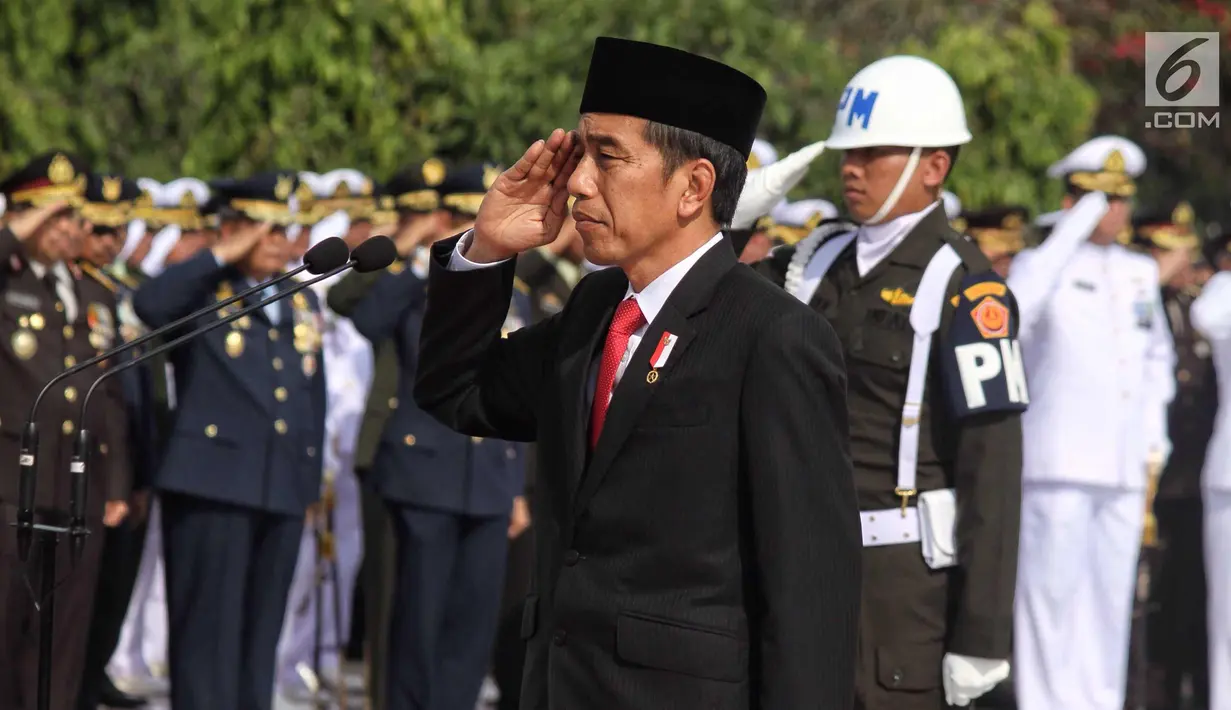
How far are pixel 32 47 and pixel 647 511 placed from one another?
13006 mm

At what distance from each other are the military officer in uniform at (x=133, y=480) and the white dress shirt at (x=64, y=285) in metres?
0.35

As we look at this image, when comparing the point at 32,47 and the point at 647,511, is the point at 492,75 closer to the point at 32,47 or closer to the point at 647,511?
the point at 32,47

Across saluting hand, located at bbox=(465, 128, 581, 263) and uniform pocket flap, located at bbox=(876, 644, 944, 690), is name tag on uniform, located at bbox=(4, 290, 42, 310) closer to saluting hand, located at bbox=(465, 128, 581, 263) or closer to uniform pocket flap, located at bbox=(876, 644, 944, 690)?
uniform pocket flap, located at bbox=(876, 644, 944, 690)

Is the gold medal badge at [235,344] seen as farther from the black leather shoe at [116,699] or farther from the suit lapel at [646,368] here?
the suit lapel at [646,368]

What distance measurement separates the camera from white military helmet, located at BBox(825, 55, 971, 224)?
593 cm

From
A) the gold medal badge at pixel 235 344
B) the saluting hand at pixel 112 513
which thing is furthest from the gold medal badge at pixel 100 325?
the saluting hand at pixel 112 513

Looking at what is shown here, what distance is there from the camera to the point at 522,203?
13.6 feet

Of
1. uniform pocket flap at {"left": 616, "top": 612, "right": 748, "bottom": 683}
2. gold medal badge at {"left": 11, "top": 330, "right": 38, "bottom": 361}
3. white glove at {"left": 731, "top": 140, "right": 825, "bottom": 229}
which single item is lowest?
uniform pocket flap at {"left": 616, "top": 612, "right": 748, "bottom": 683}

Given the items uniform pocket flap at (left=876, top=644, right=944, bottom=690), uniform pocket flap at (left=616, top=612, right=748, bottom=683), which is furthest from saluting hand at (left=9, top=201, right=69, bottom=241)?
uniform pocket flap at (left=616, top=612, right=748, bottom=683)

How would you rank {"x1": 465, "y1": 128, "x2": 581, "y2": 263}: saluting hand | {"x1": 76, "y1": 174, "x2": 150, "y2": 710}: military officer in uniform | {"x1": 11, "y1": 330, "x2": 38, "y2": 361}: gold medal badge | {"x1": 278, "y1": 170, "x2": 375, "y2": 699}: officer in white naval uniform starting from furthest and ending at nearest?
{"x1": 278, "y1": 170, "x2": 375, "y2": 699}: officer in white naval uniform, {"x1": 76, "y1": 174, "x2": 150, "y2": 710}: military officer in uniform, {"x1": 11, "y1": 330, "x2": 38, "y2": 361}: gold medal badge, {"x1": 465, "y1": 128, "x2": 581, "y2": 263}: saluting hand

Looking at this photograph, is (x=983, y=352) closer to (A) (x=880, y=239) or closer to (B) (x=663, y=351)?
(A) (x=880, y=239)

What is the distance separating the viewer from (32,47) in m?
15.8

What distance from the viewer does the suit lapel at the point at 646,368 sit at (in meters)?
3.85

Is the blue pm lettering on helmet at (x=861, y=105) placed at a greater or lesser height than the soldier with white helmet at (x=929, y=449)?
greater
